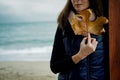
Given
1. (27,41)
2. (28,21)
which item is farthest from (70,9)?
(28,21)

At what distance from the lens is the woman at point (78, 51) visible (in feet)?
3.64

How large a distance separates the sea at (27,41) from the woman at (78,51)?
23.3ft

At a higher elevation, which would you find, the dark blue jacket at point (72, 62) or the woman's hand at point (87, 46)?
the woman's hand at point (87, 46)

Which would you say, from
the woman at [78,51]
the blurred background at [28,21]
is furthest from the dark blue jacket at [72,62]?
the blurred background at [28,21]

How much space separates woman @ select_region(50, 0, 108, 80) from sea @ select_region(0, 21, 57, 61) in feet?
23.3

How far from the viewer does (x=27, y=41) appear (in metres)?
12.2

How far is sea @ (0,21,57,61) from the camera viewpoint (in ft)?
30.3

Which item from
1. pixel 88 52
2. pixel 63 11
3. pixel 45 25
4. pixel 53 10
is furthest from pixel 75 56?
pixel 53 10

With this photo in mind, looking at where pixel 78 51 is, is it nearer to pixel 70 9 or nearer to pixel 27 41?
pixel 70 9

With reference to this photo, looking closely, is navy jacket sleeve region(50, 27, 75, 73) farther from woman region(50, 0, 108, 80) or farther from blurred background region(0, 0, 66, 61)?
blurred background region(0, 0, 66, 61)

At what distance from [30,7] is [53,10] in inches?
48.6

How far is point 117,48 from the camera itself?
1.14 metres

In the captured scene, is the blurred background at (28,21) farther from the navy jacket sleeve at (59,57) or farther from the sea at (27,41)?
the navy jacket sleeve at (59,57)

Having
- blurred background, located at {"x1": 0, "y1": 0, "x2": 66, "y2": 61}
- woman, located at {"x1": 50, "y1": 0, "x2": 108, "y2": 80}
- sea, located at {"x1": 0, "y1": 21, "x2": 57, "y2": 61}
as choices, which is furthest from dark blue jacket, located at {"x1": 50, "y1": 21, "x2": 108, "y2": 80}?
blurred background, located at {"x1": 0, "y1": 0, "x2": 66, "y2": 61}
